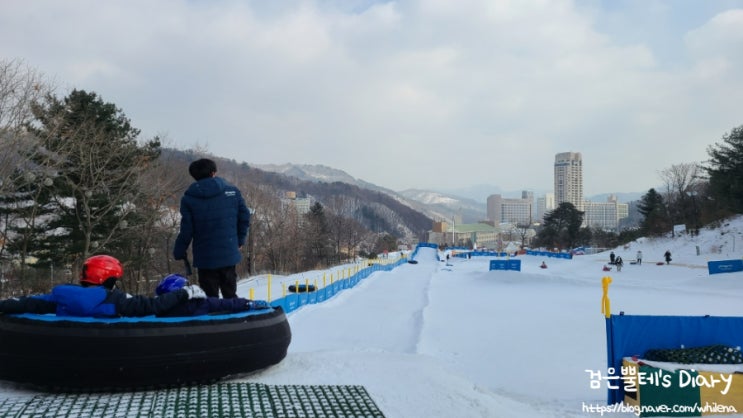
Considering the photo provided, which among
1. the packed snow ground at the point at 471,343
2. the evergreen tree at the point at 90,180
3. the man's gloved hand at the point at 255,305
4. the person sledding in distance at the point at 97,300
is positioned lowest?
the packed snow ground at the point at 471,343

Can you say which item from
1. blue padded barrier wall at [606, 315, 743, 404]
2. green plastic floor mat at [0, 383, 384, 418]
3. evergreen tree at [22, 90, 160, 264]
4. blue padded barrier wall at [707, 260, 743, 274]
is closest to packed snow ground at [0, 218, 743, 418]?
green plastic floor mat at [0, 383, 384, 418]

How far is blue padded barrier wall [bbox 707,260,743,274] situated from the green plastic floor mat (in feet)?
108

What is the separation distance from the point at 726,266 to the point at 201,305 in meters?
33.7

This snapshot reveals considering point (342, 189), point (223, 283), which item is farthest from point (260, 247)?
point (342, 189)

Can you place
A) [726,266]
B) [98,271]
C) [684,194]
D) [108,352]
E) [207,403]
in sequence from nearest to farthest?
[207,403], [108,352], [98,271], [726,266], [684,194]

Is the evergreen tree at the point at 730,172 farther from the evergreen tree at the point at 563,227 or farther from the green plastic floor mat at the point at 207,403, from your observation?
the green plastic floor mat at the point at 207,403

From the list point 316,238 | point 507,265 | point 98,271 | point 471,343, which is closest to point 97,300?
point 98,271

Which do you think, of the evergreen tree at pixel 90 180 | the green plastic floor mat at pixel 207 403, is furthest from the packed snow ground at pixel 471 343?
the evergreen tree at pixel 90 180

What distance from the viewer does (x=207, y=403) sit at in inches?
133

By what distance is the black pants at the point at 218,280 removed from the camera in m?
4.97

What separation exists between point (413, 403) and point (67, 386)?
8.02 feet

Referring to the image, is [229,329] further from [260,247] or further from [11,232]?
[260,247]

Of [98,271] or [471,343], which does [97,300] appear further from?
[471,343]

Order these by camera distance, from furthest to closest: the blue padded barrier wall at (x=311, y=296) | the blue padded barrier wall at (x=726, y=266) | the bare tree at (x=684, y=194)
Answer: the bare tree at (x=684, y=194), the blue padded barrier wall at (x=726, y=266), the blue padded barrier wall at (x=311, y=296)
